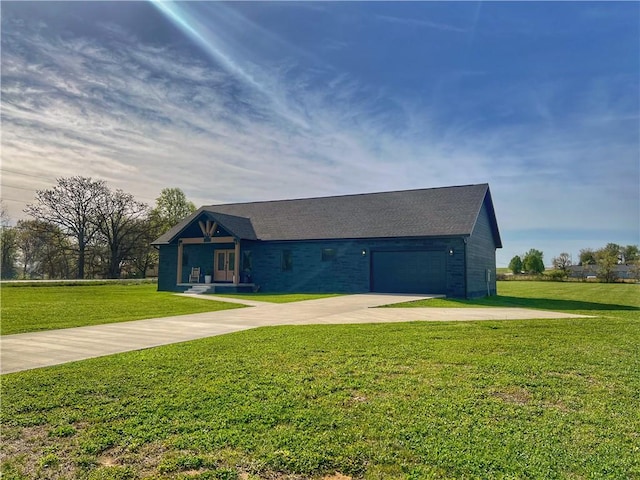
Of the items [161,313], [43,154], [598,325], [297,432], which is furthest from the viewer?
[43,154]

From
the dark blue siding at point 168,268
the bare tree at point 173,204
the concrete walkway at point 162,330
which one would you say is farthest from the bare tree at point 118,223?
the concrete walkway at point 162,330

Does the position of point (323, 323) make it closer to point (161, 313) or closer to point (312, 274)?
point (161, 313)

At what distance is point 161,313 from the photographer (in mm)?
11766

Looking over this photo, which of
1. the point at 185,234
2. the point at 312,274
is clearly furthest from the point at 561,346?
the point at 185,234

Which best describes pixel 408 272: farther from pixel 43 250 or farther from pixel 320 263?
pixel 43 250

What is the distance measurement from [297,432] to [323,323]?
20.6ft

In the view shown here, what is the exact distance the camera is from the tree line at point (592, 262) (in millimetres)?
43875

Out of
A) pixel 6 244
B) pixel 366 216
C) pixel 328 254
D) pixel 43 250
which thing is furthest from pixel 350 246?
pixel 6 244

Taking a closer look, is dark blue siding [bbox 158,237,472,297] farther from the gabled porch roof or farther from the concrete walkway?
the concrete walkway

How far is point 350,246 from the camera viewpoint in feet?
70.2

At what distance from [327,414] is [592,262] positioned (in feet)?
227

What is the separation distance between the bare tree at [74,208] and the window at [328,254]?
28207 millimetres

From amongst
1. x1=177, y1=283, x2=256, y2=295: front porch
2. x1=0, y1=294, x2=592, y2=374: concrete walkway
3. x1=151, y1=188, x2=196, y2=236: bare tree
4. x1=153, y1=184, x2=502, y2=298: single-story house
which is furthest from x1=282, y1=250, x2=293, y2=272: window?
x1=151, y1=188, x2=196, y2=236: bare tree

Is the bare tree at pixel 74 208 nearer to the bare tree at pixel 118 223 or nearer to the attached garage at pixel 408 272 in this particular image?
the bare tree at pixel 118 223
